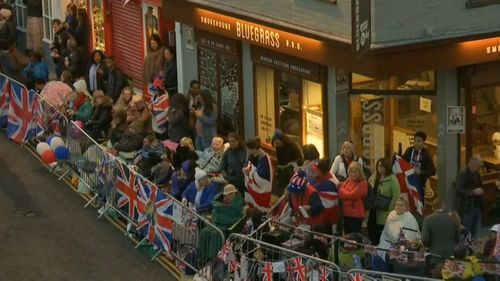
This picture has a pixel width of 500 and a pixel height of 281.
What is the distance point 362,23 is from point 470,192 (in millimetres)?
3100

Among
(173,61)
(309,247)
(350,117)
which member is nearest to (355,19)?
(350,117)

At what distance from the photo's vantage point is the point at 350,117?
66.9 feet

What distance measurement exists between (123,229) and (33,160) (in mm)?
5285

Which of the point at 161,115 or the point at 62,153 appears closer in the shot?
the point at 62,153

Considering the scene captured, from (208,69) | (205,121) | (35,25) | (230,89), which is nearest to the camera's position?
(205,121)

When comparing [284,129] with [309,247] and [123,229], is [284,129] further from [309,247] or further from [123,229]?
[309,247]

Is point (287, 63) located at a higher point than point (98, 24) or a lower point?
lower

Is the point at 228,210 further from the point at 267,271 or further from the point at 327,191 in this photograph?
the point at 267,271

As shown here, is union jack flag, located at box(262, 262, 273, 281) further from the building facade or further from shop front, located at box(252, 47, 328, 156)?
shop front, located at box(252, 47, 328, 156)

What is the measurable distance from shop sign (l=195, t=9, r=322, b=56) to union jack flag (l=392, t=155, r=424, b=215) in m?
2.73

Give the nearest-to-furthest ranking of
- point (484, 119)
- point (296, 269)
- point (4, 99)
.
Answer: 1. point (296, 269)
2. point (484, 119)
3. point (4, 99)

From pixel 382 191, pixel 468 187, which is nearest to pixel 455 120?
pixel 468 187

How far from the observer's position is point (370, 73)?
18.5 metres

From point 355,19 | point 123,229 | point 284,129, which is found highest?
point 355,19
